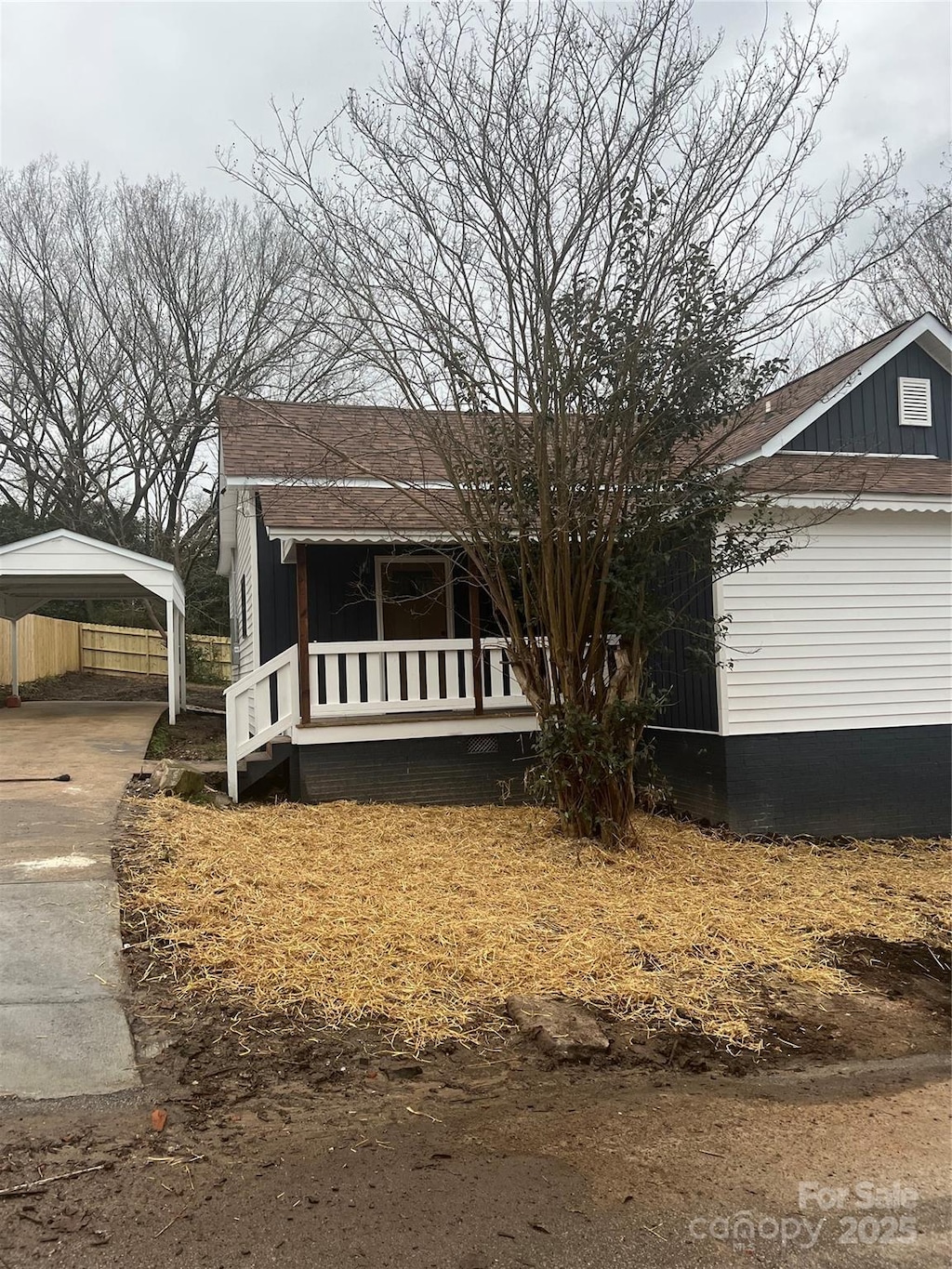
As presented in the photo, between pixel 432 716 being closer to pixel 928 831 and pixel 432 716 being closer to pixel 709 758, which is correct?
pixel 709 758

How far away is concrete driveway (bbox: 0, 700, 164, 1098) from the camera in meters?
3.81

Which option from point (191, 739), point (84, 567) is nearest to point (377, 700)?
point (191, 739)

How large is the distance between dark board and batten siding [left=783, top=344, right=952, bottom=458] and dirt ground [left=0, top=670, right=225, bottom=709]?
→ 13607 millimetres

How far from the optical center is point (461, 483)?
8500mm

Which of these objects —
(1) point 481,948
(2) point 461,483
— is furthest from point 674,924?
(2) point 461,483

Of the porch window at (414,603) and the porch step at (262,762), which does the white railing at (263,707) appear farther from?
the porch window at (414,603)

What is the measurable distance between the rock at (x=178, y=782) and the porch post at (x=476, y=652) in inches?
113

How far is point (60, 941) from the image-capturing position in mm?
4969

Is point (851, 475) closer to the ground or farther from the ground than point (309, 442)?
closer to the ground

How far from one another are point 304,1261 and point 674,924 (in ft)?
11.8

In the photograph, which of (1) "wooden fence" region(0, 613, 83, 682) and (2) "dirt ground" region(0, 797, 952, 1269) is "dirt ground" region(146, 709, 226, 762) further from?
(2) "dirt ground" region(0, 797, 952, 1269)

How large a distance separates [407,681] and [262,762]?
1731mm

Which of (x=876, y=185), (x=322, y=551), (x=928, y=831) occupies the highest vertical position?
(x=876, y=185)

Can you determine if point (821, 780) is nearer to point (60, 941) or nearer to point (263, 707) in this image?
point (263, 707)
